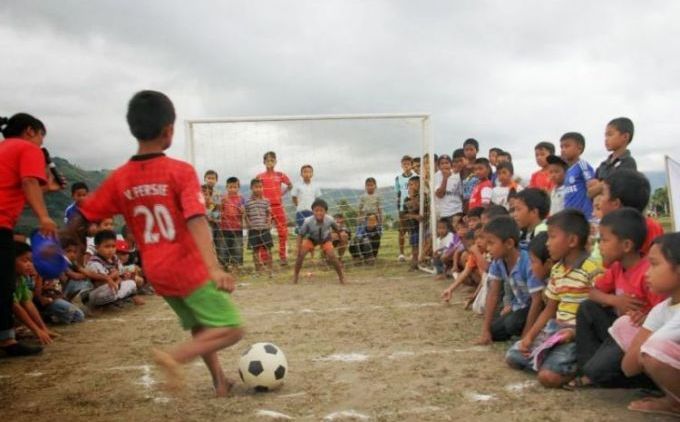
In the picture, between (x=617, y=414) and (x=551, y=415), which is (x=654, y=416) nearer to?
(x=617, y=414)

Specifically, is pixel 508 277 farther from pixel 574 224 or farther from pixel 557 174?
pixel 557 174

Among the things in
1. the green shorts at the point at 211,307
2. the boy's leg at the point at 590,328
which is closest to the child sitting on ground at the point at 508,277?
the boy's leg at the point at 590,328

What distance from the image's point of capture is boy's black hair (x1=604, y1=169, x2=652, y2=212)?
13.2 feet

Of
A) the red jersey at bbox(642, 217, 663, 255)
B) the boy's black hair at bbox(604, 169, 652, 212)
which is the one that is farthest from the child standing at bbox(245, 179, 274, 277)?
the red jersey at bbox(642, 217, 663, 255)

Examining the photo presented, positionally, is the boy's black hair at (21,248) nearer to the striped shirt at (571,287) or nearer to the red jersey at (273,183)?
the striped shirt at (571,287)

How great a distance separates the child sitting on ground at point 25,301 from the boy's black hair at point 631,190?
4.99m

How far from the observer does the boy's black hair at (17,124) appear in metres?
4.69

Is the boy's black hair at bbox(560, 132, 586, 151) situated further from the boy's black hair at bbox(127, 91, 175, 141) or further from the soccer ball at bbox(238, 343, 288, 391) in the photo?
the boy's black hair at bbox(127, 91, 175, 141)

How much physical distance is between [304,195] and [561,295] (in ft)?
23.4

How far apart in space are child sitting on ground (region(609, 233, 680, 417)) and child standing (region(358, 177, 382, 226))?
8.18 m

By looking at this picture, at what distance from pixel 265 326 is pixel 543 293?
2791 millimetres

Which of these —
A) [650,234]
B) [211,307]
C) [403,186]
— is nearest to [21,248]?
[211,307]


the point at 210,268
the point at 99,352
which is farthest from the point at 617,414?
the point at 99,352

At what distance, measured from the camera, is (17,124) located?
4695 mm
